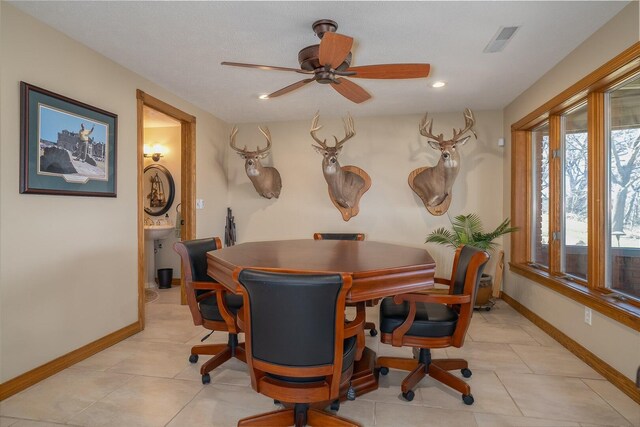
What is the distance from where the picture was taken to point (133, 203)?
128 inches

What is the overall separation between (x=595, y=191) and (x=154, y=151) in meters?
5.46

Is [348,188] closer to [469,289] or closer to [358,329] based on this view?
[469,289]

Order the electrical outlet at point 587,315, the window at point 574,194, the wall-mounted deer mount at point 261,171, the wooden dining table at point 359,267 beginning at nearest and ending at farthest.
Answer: the wooden dining table at point 359,267 < the electrical outlet at point 587,315 < the window at point 574,194 < the wall-mounted deer mount at point 261,171

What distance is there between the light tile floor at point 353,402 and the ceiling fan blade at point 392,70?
2080 mm

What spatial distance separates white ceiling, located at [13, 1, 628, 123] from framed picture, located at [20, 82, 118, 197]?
0.54m

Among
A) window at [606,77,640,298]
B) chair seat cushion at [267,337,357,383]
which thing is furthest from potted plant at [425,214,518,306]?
chair seat cushion at [267,337,357,383]

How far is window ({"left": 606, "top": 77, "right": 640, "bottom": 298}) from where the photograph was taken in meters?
2.34

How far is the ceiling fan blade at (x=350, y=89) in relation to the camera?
8.16 feet

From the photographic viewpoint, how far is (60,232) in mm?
2523

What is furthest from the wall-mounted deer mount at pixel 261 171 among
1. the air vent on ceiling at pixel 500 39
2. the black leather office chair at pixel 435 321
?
the black leather office chair at pixel 435 321

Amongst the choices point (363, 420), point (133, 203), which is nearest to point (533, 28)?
point (363, 420)

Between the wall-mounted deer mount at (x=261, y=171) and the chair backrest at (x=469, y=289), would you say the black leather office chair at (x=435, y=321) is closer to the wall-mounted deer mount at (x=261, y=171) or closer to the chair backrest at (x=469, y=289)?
the chair backrest at (x=469, y=289)

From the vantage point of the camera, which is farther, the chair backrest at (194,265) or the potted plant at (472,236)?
the potted plant at (472,236)

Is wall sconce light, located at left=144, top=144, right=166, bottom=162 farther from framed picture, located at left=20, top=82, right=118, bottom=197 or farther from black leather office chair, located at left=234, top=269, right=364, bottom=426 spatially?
black leather office chair, located at left=234, top=269, right=364, bottom=426
